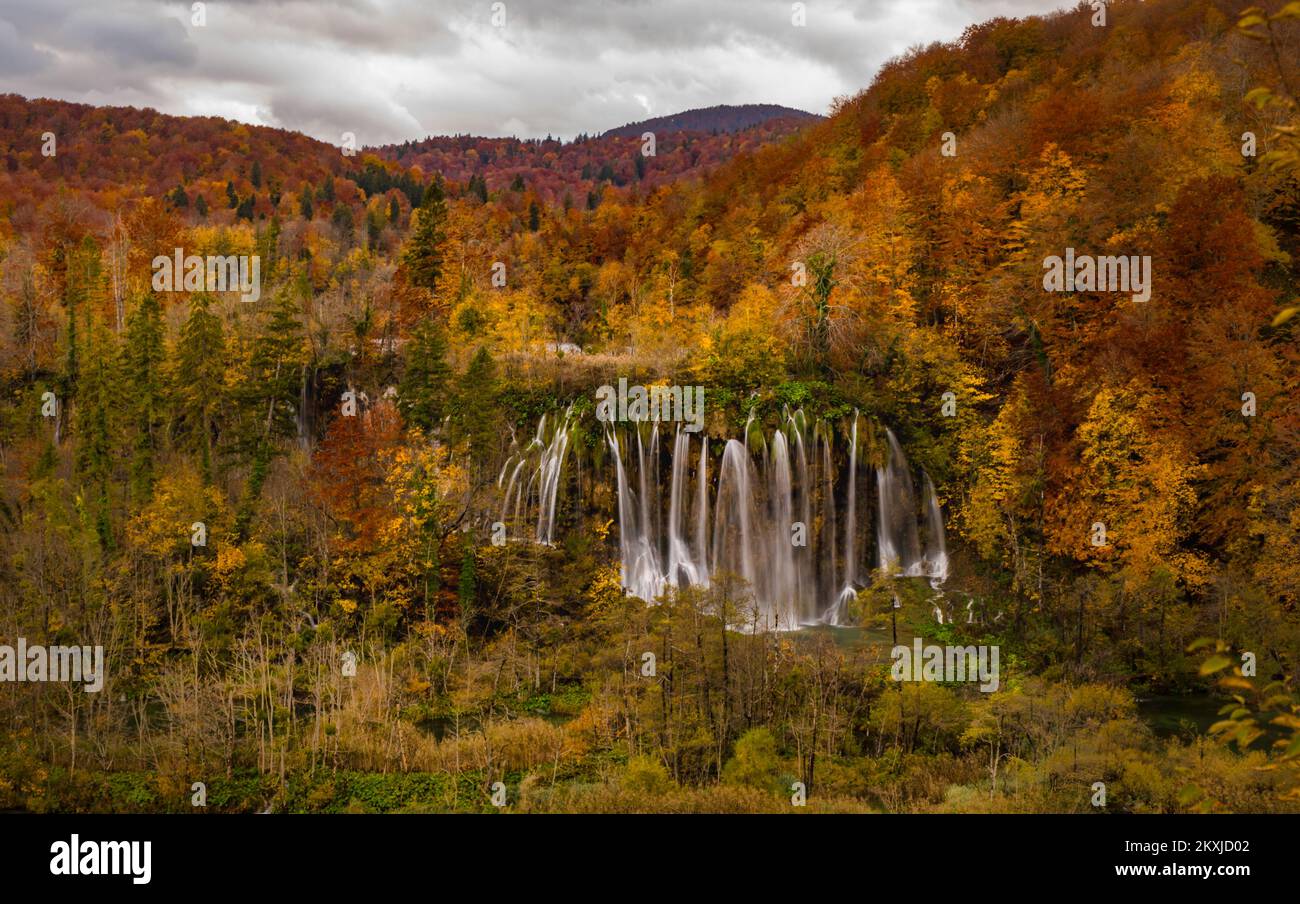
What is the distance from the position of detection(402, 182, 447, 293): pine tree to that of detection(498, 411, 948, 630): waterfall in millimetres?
28228

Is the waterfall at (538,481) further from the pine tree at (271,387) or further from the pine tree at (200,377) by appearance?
the pine tree at (200,377)

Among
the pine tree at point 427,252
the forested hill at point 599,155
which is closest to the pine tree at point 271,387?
the pine tree at point 427,252

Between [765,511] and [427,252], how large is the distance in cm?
3657

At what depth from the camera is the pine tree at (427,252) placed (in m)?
58.7

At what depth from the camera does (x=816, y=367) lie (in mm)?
38906

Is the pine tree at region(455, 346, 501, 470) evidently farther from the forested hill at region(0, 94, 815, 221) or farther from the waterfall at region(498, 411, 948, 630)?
the forested hill at region(0, 94, 815, 221)

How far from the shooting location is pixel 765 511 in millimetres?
34625

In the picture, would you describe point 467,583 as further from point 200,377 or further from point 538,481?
point 200,377

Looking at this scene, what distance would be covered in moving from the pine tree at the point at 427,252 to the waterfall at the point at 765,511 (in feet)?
92.6

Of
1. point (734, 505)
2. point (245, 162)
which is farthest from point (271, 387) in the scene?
point (245, 162)
